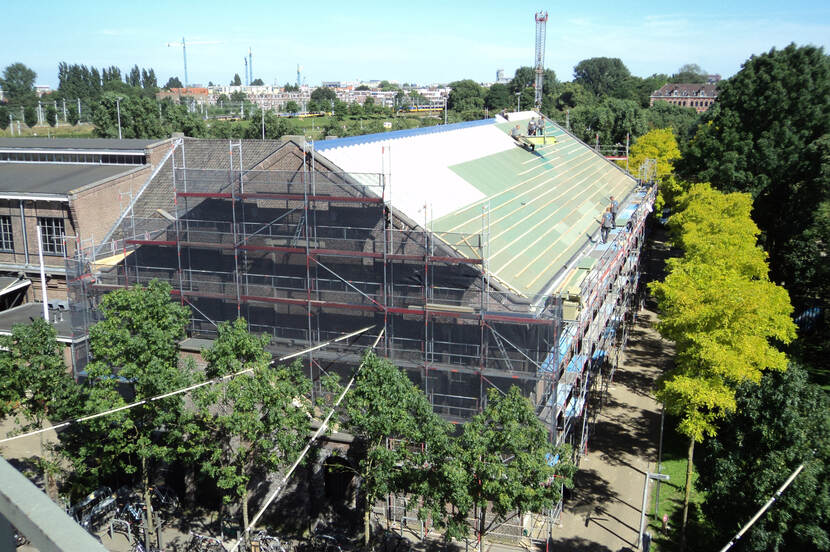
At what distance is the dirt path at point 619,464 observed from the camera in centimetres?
2186

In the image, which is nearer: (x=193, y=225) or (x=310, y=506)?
(x=310, y=506)

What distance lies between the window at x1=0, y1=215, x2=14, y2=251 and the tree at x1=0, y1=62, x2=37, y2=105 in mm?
121370

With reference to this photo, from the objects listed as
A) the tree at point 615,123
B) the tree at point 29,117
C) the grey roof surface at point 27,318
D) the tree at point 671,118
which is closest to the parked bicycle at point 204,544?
the grey roof surface at point 27,318

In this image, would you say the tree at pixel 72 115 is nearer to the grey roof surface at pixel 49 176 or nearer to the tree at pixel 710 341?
A: the grey roof surface at pixel 49 176

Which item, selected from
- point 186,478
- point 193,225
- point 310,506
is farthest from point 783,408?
point 193,225

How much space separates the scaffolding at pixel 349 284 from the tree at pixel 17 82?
13233 cm

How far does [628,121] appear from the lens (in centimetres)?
8831

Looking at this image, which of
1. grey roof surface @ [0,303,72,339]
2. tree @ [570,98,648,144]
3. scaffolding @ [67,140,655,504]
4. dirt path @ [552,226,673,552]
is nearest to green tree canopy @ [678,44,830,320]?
dirt path @ [552,226,673,552]

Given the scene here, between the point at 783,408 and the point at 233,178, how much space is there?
20239 mm

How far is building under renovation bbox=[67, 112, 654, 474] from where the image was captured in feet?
75.0

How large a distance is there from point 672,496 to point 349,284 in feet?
47.2

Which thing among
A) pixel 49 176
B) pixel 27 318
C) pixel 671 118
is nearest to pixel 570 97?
pixel 671 118

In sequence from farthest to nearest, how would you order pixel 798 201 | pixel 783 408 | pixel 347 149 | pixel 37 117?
1. pixel 37 117
2. pixel 798 201
3. pixel 347 149
4. pixel 783 408

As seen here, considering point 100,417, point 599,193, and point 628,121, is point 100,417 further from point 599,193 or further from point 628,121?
point 628,121
